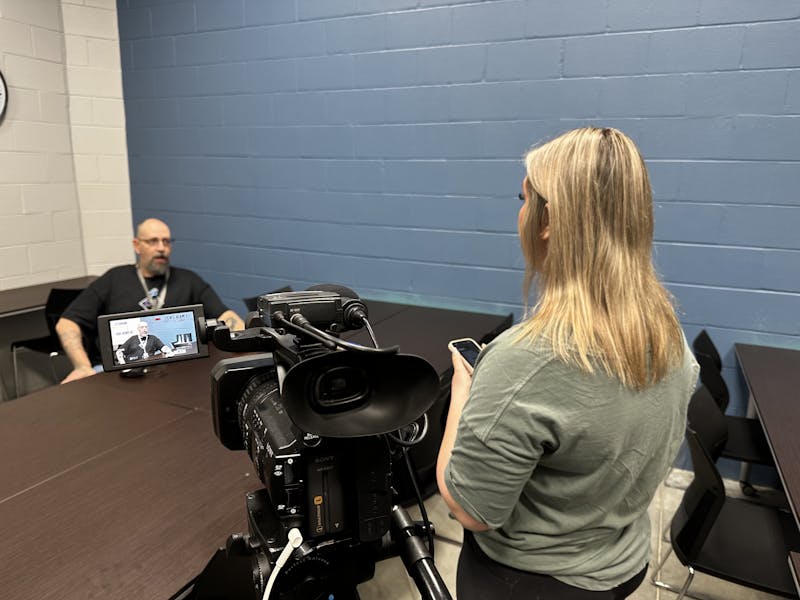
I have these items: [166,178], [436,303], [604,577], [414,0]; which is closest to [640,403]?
[604,577]

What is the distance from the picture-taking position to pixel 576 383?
84cm

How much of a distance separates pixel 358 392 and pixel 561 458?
0.34m

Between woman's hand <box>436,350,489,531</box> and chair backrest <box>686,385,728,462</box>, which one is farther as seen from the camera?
chair backrest <box>686,385,728,462</box>

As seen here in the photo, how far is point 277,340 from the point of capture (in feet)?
2.80

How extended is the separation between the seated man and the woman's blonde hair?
6.92 ft

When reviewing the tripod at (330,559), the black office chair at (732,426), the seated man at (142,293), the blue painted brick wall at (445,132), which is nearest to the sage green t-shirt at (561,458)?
the tripod at (330,559)

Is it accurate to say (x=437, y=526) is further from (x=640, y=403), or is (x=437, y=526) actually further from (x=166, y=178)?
(x=166, y=178)

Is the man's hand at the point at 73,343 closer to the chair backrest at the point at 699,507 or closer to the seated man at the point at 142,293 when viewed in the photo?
the seated man at the point at 142,293

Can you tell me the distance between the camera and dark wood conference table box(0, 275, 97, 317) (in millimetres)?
3094

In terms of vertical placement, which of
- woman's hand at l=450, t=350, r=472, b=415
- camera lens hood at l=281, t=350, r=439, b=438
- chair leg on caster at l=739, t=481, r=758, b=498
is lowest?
chair leg on caster at l=739, t=481, r=758, b=498

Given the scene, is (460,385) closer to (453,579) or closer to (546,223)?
(546,223)

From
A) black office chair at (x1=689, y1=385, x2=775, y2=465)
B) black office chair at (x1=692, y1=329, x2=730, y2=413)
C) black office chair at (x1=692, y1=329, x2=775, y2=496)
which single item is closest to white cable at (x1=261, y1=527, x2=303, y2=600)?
black office chair at (x1=689, y1=385, x2=775, y2=465)

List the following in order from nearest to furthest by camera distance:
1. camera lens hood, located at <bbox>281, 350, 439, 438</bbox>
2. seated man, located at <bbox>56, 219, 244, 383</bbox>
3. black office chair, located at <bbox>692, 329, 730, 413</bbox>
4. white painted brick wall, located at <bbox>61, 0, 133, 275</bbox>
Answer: camera lens hood, located at <bbox>281, 350, 439, 438</bbox>, black office chair, located at <bbox>692, 329, 730, 413</bbox>, seated man, located at <bbox>56, 219, 244, 383</bbox>, white painted brick wall, located at <bbox>61, 0, 133, 275</bbox>

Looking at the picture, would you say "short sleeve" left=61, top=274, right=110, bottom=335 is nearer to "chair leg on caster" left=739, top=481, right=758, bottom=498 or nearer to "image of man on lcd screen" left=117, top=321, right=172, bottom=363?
"image of man on lcd screen" left=117, top=321, right=172, bottom=363
